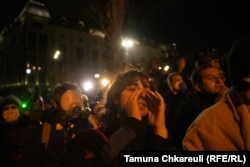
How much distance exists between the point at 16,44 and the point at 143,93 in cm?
5149

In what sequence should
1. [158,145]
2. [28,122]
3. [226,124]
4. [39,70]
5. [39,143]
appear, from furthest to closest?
[39,70] → [28,122] → [39,143] → [158,145] → [226,124]

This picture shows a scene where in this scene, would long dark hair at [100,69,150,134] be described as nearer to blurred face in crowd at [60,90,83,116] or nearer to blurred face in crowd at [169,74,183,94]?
blurred face in crowd at [60,90,83,116]

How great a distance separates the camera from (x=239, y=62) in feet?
6.89

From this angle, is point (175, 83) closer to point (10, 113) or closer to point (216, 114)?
point (10, 113)

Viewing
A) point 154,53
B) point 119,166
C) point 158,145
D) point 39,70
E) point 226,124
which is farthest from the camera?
point 154,53

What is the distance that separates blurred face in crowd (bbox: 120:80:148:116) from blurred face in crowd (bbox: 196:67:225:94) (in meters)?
1.28

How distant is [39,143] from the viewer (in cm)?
404

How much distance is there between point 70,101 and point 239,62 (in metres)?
2.70

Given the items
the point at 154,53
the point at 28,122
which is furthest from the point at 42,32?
the point at 28,122

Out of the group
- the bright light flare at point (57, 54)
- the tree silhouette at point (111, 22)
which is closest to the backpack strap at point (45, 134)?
the tree silhouette at point (111, 22)

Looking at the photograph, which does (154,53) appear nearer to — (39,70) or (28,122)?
(39,70)

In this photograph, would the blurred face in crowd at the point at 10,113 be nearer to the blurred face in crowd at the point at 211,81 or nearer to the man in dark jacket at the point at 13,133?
the man in dark jacket at the point at 13,133

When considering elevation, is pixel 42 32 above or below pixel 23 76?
above

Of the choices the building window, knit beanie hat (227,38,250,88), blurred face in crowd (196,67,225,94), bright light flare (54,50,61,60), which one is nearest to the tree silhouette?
blurred face in crowd (196,67,225,94)
